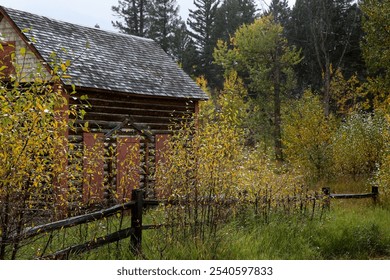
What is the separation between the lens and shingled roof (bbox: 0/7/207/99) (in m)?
13.8

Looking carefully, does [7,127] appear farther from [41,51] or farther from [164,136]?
[164,136]

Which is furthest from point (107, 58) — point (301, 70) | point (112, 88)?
point (301, 70)

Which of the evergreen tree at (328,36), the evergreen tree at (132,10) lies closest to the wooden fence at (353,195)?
the evergreen tree at (328,36)

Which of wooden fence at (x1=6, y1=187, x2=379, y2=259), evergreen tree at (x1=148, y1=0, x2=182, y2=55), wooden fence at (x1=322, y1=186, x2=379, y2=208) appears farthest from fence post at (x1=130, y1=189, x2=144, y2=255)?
evergreen tree at (x1=148, y1=0, x2=182, y2=55)

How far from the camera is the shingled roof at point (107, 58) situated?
1383 cm

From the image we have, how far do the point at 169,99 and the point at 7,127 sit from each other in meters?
11.3

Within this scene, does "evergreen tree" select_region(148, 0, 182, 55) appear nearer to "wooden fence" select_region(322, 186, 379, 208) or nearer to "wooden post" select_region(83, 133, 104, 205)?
"wooden post" select_region(83, 133, 104, 205)

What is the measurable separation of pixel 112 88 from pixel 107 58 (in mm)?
2223

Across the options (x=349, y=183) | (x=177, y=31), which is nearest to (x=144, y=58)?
(x=349, y=183)

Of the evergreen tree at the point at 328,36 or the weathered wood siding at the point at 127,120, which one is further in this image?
the evergreen tree at the point at 328,36

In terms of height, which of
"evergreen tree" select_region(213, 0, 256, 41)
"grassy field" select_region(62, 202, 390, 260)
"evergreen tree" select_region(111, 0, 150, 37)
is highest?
"evergreen tree" select_region(213, 0, 256, 41)

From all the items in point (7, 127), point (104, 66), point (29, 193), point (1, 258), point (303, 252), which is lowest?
point (303, 252)

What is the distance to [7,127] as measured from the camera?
17.5 ft

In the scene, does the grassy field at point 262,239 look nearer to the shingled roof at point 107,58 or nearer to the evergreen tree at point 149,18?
the shingled roof at point 107,58
